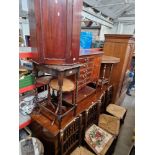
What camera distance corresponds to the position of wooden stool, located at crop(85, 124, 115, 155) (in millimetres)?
1666

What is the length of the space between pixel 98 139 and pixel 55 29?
1.65 metres

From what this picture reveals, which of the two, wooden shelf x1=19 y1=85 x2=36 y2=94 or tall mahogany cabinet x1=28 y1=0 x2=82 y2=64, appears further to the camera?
wooden shelf x1=19 y1=85 x2=36 y2=94

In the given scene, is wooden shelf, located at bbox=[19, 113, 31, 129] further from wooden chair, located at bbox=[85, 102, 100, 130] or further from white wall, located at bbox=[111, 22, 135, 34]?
white wall, located at bbox=[111, 22, 135, 34]

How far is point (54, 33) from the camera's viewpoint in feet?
3.69

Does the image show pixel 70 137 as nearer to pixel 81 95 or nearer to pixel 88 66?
pixel 81 95

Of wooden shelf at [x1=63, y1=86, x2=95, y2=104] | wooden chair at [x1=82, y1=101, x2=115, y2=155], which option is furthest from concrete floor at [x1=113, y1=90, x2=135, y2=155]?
wooden shelf at [x1=63, y1=86, x2=95, y2=104]

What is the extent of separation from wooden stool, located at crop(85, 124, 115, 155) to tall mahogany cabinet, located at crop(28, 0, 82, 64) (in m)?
1.24

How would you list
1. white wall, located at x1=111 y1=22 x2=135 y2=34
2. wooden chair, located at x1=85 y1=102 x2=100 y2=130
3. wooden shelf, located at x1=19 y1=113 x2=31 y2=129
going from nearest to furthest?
wooden shelf, located at x1=19 y1=113 x2=31 y2=129 → wooden chair, located at x1=85 y1=102 x2=100 y2=130 → white wall, located at x1=111 y1=22 x2=135 y2=34

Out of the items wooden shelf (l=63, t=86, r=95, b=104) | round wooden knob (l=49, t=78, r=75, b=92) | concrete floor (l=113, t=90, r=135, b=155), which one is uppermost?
round wooden knob (l=49, t=78, r=75, b=92)

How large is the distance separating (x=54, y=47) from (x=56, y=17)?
27 cm

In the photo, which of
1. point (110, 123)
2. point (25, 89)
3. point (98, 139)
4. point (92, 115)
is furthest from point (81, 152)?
point (25, 89)

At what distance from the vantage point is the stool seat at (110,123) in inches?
81.1
